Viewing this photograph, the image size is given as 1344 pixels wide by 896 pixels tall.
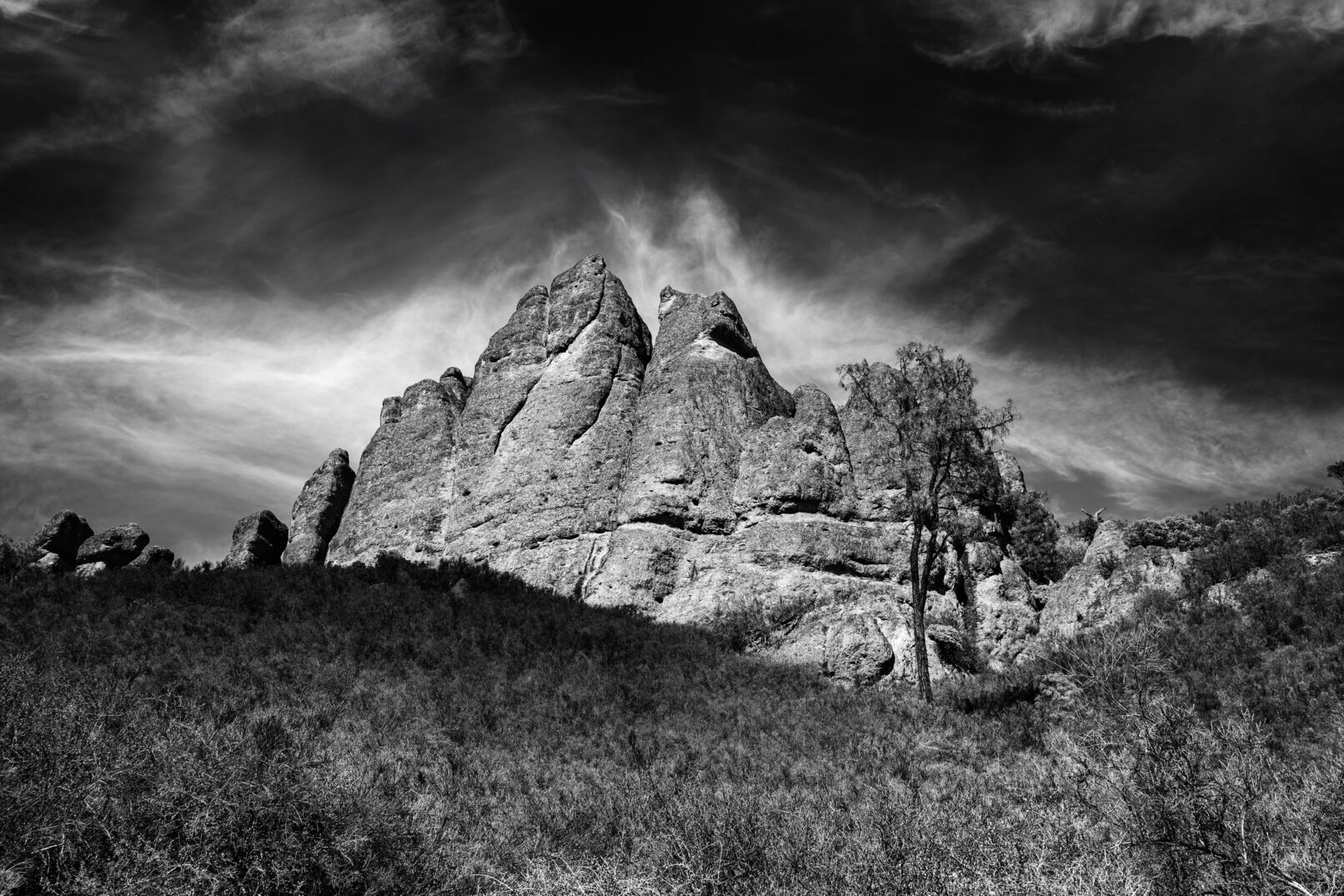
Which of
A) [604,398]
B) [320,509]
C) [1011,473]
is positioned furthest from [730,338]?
[320,509]

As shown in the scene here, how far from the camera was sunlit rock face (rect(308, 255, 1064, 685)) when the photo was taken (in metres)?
27.9

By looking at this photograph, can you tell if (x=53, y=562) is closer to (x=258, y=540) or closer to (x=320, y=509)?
(x=258, y=540)

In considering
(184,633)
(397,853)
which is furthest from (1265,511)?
(184,633)

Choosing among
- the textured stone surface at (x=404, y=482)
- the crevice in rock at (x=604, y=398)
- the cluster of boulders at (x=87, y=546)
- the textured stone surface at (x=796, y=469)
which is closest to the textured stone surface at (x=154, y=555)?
the cluster of boulders at (x=87, y=546)

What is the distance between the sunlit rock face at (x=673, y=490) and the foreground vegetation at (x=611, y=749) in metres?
5.15

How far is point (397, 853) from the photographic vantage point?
693cm

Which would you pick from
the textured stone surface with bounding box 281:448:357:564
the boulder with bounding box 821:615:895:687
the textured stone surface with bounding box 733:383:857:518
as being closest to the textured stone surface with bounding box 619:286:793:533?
the textured stone surface with bounding box 733:383:857:518

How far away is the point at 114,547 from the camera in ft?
126

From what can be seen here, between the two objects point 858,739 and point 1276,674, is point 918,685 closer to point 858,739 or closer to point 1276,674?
point 858,739

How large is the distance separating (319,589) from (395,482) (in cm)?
2102

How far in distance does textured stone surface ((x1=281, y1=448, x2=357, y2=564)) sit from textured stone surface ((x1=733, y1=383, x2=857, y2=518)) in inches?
1079

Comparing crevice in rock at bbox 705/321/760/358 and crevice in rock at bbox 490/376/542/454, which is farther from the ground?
crevice in rock at bbox 705/321/760/358

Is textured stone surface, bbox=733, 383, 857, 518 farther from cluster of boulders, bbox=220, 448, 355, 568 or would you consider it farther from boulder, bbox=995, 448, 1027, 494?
cluster of boulders, bbox=220, 448, 355, 568

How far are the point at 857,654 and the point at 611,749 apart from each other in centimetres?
1033
